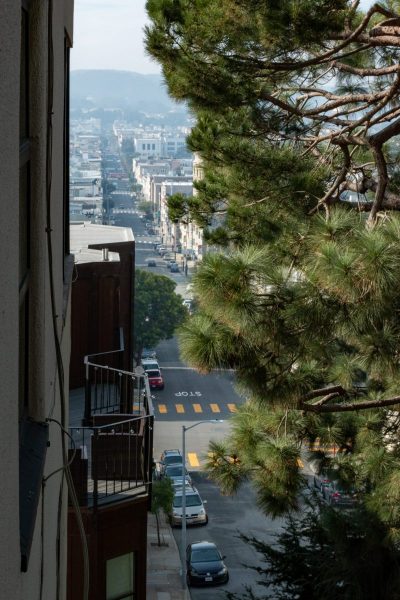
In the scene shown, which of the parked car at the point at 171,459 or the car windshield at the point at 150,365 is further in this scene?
the car windshield at the point at 150,365

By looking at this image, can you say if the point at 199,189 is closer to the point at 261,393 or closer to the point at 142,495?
the point at 261,393

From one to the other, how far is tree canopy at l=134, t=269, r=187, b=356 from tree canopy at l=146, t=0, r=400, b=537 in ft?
153

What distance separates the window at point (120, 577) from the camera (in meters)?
7.35

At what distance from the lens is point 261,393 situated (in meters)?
9.36

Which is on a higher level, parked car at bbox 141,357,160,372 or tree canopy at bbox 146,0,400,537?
tree canopy at bbox 146,0,400,537

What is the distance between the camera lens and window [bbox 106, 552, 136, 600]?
7.35 metres

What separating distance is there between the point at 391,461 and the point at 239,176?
11.9ft

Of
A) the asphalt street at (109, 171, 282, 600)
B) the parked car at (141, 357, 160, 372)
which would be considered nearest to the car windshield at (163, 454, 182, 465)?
the asphalt street at (109, 171, 282, 600)

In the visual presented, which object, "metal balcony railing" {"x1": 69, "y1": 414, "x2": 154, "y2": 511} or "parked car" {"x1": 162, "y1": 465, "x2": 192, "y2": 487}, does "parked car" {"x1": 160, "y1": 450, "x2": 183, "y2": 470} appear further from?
"metal balcony railing" {"x1": 69, "y1": 414, "x2": 154, "y2": 511}

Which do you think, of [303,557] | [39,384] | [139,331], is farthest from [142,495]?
[139,331]

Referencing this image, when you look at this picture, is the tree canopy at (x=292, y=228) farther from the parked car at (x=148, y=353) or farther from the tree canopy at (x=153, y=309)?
the parked car at (x=148, y=353)

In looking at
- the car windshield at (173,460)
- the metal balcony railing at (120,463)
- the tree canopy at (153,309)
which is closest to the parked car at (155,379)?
the tree canopy at (153,309)

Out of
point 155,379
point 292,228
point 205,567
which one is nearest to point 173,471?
point 205,567

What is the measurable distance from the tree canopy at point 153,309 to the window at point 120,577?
52060 mm
